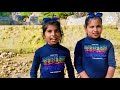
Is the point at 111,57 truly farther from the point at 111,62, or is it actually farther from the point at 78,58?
the point at 78,58

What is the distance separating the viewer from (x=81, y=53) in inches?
153

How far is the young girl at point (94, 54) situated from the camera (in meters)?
3.85

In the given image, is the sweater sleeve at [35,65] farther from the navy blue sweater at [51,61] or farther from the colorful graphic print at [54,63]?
the colorful graphic print at [54,63]

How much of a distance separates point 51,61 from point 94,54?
0.60m

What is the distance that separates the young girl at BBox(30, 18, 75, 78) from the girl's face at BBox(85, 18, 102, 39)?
380mm

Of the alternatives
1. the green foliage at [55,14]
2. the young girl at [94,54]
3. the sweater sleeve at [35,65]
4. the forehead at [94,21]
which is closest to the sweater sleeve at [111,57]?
the young girl at [94,54]

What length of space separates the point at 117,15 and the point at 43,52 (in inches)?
46.4

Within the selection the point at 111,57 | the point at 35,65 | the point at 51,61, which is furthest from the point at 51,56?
the point at 111,57

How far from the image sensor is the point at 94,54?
3859 mm

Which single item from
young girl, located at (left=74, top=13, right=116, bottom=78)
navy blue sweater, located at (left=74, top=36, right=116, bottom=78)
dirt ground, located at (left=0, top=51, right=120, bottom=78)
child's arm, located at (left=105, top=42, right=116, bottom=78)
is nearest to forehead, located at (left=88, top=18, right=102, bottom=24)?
young girl, located at (left=74, top=13, right=116, bottom=78)

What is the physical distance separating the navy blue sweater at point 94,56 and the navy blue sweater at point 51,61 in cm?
16

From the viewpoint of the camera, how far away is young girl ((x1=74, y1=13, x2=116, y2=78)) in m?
3.85
